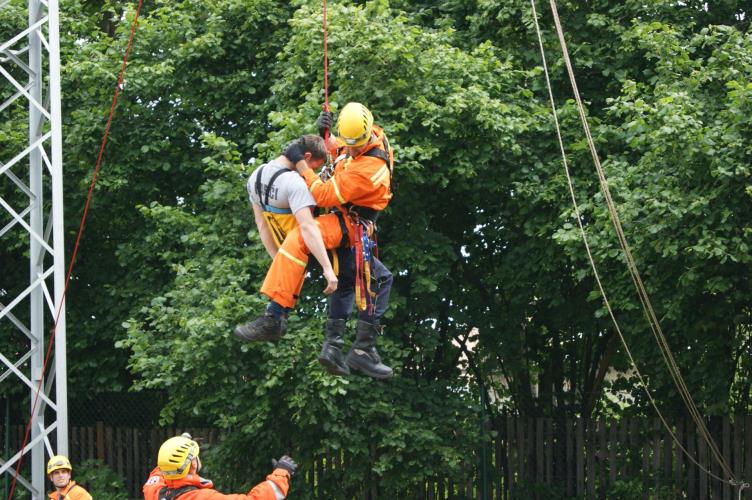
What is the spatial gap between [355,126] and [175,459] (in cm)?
228

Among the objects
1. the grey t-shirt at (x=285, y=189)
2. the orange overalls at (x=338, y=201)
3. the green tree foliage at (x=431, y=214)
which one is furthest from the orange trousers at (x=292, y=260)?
the green tree foliage at (x=431, y=214)

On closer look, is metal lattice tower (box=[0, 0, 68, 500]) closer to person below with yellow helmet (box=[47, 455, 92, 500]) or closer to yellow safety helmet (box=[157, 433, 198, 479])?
person below with yellow helmet (box=[47, 455, 92, 500])

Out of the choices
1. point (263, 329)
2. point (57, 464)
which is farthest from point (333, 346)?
point (57, 464)

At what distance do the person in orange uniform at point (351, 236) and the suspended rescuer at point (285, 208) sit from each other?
0.22 ft

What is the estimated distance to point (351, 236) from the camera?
22.5 feet

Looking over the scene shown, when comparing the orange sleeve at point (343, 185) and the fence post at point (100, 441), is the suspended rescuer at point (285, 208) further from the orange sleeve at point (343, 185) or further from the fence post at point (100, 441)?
the fence post at point (100, 441)

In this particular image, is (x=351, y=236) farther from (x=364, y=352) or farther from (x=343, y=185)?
(x=364, y=352)

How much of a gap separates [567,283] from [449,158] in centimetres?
229

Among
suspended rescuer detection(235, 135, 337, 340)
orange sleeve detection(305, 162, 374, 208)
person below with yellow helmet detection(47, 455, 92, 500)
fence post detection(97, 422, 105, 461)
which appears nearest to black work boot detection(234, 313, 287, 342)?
suspended rescuer detection(235, 135, 337, 340)

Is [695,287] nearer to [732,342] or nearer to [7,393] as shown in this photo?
[732,342]

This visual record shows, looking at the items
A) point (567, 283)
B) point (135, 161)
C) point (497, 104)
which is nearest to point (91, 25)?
point (135, 161)

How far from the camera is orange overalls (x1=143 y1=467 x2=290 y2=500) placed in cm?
698

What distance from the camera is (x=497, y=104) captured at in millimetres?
11195

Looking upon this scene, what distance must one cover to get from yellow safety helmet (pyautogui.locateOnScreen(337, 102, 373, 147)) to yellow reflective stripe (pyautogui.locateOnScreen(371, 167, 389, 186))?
195 millimetres
